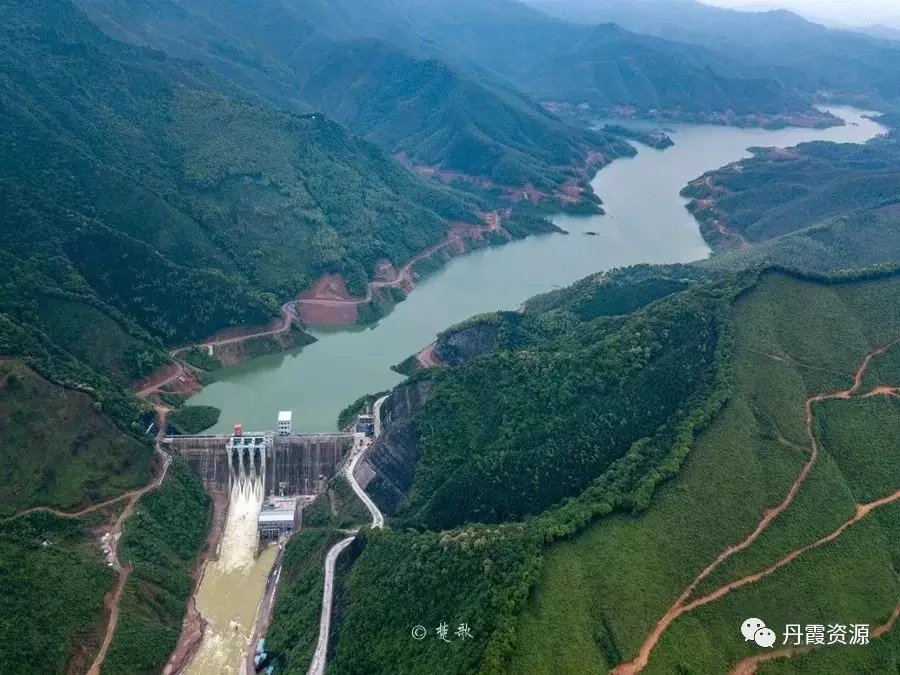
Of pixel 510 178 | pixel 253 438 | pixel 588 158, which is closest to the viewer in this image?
pixel 253 438

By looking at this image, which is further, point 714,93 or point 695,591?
point 714,93

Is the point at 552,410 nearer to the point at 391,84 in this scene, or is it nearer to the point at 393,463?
the point at 393,463

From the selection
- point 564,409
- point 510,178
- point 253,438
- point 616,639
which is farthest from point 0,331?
point 510,178

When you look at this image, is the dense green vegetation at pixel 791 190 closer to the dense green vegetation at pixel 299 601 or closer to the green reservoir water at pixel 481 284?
the green reservoir water at pixel 481 284

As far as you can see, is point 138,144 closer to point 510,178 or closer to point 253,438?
point 253,438

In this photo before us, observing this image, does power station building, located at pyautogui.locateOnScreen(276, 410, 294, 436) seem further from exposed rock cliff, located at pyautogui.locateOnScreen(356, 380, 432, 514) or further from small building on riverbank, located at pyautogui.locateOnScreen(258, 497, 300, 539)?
exposed rock cliff, located at pyautogui.locateOnScreen(356, 380, 432, 514)

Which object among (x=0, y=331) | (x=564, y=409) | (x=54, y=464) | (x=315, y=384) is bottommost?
(x=315, y=384)
